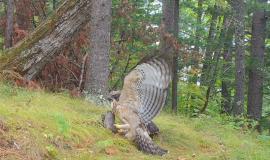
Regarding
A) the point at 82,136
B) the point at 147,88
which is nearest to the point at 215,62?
the point at 147,88

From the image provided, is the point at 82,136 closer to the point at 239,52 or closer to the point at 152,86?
the point at 152,86

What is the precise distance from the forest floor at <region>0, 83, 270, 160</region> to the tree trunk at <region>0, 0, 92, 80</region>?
1.00m

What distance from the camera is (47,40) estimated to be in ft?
38.1

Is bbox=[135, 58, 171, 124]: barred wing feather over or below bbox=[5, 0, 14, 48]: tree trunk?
below

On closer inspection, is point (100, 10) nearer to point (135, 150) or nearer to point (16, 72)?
point (16, 72)

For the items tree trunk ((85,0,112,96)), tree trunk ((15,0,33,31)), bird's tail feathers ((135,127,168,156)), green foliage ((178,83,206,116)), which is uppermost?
tree trunk ((15,0,33,31))

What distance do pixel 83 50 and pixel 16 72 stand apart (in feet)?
10.8

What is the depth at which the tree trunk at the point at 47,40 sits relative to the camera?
1120cm

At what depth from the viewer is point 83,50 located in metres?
14.1

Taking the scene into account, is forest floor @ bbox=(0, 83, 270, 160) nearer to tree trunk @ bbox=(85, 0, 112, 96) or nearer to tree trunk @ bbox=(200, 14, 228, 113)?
tree trunk @ bbox=(85, 0, 112, 96)

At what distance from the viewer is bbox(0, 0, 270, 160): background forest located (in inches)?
453

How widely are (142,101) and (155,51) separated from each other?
3.32 feet

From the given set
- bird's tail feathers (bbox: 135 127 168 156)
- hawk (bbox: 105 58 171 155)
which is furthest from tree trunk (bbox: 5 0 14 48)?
bird's tail feathers (bbox: 135 127 168 156)

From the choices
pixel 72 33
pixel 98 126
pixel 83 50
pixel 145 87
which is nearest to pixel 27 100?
pixel 98 126
